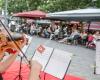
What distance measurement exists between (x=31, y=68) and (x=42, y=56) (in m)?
4.90

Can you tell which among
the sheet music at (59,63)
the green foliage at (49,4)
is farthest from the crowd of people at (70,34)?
the sheet music at (59,63)

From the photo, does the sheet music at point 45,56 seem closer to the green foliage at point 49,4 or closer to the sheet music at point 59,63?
the sheet music at point 59,63

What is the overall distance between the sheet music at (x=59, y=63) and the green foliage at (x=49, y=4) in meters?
29.8

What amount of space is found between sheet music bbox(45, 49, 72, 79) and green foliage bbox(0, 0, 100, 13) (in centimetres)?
2976

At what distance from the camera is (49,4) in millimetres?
46469

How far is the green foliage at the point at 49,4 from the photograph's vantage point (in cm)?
3988

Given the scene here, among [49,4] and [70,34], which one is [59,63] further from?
[49,4]

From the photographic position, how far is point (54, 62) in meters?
7.72

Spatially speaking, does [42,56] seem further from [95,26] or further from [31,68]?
[95,26]

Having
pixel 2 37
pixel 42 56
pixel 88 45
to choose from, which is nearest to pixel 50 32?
pixel 88 45

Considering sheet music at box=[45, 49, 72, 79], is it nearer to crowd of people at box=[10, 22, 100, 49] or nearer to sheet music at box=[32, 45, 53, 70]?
sheet music at box=[32, 45, 53, 70]

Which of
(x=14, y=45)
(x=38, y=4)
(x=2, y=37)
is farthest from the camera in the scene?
(x=38, y=4)

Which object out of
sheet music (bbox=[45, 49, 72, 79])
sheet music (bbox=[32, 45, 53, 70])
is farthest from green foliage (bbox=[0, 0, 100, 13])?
sheet music (bbox=[45, 49, 72, 79])

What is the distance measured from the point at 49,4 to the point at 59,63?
1548 inches
